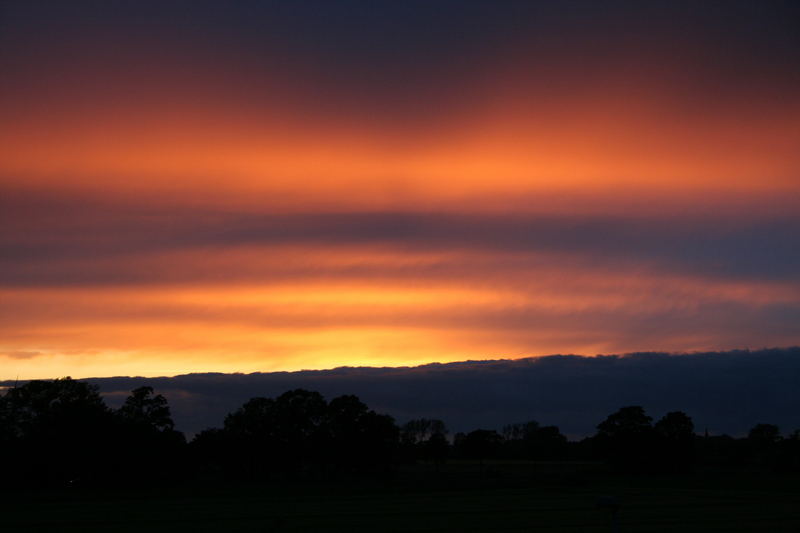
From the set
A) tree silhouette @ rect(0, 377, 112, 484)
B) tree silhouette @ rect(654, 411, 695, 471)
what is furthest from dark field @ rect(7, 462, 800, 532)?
tree silhouette @ rect(654, 411, 695, 471)

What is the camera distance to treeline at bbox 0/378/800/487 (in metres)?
88.3

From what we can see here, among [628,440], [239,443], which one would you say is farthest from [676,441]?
[239,443]

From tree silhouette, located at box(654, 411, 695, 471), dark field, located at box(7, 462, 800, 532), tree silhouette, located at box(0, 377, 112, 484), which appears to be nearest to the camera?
dark field, located at box(7, 462, 800, 532)

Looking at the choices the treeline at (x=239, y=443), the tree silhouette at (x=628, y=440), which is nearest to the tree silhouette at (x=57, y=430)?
the treeline at (x=239, y=443)

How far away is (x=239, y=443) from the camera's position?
382 ft

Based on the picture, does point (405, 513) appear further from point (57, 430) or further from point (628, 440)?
point (628, 440)

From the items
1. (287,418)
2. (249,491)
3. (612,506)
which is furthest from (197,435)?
(612,506)

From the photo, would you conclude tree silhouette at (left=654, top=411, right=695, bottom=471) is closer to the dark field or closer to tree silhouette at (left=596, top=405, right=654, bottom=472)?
tree silhouette at (left=596, top=405, right=654, bottom=472)

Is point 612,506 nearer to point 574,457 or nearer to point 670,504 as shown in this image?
point 670,504

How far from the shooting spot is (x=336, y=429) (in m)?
114

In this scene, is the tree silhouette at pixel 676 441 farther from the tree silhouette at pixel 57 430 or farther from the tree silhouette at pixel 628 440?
the tree silhouette at pixel 57 430

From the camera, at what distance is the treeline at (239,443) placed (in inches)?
3477

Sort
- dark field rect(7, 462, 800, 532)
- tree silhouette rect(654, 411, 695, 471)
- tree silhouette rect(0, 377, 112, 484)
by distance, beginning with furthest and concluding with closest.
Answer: tree silhouette rect(654, 411, 695, 471) < tree silhouette rect(0, 377, 112, 484) < dark field rect(7, 462, 800, 532)

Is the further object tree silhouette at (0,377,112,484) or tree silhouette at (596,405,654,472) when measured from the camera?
tree silhouette at (596,405,654,472)
